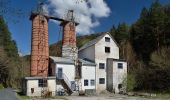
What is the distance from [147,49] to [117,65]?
13.8m

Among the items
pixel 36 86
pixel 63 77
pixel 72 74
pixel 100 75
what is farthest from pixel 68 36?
pixel 36 86

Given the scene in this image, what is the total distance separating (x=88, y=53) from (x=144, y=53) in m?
16.2

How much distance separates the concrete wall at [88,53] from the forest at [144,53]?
274 inches

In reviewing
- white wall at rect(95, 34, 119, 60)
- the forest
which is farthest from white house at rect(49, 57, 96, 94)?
the forest

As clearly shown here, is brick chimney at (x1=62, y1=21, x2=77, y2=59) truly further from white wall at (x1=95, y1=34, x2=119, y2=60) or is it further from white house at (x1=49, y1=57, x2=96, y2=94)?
white wall at (x1=95, y1=34, x2=119, y2=60)

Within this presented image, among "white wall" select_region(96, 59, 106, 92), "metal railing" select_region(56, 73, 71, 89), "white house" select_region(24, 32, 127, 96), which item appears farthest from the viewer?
"white wall" select_region(96, 59, 106, 92)

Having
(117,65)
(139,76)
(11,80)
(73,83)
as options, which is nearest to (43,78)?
(73,83)

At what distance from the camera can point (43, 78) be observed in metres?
35.6

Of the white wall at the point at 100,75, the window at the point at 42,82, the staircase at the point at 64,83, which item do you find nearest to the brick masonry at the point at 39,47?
the staircase at the point at 64,83

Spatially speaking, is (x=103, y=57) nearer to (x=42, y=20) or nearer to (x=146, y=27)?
(x=42, y=20)

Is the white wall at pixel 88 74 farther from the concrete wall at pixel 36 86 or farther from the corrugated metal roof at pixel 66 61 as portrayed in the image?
the concrete wall at pixel 36 86

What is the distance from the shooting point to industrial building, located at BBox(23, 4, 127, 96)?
36281mm

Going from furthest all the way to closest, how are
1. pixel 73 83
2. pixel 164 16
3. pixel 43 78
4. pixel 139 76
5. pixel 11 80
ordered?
1. pixel 11 80
2. pixel 164 16
3. pixel 139 76
4. pixel 73 83
5. pixel 43 78

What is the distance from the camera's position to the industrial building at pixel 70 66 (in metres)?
36.3
